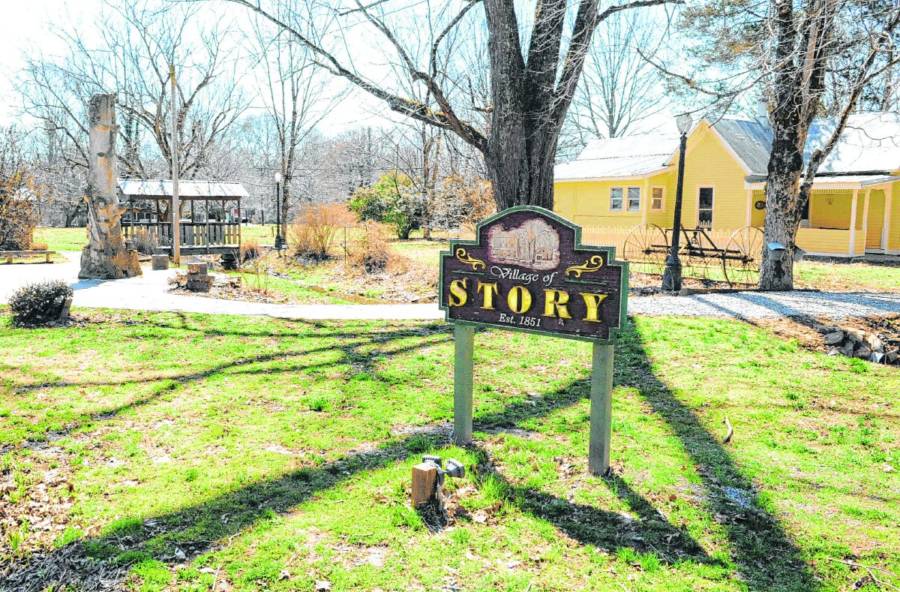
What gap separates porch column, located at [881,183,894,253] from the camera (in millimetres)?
21562

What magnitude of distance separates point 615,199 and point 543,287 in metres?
23.5

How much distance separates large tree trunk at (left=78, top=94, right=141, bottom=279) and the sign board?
36.7 feet

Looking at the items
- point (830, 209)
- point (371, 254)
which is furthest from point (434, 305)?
point (830, 209)

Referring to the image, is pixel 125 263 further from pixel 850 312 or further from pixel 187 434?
pixel 850 312

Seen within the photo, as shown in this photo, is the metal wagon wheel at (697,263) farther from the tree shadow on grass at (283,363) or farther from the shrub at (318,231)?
the shrub at (318,231)

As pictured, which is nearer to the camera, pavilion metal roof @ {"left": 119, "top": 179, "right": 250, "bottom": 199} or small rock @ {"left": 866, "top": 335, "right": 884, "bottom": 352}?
small rock @ {"left": 866, "top": 335, "right": 884, "bottom": 352}

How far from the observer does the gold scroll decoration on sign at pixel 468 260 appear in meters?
4.89

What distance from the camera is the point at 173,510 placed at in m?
4.14

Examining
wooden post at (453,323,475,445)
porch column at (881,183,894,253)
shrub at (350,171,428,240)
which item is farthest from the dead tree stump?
porch column at (881,183,894,253)

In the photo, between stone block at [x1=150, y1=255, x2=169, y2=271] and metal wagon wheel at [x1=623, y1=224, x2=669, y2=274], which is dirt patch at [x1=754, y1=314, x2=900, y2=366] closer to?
metal wagon wheel at [x1=623, y1=224, x2=669, y2=274]

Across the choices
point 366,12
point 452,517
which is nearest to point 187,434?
point 452,517

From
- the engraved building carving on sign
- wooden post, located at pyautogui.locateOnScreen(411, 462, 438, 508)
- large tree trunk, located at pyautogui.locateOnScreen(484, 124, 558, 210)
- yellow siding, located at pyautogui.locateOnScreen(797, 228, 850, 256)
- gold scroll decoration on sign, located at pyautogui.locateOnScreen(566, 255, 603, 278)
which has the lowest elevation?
wooden post, located at pyautogui.locateOnScreen(411, 462, 438, 508)

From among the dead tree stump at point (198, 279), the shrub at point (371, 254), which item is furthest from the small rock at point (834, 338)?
the shrub at point (371, 254)

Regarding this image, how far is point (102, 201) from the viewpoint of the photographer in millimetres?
13875
